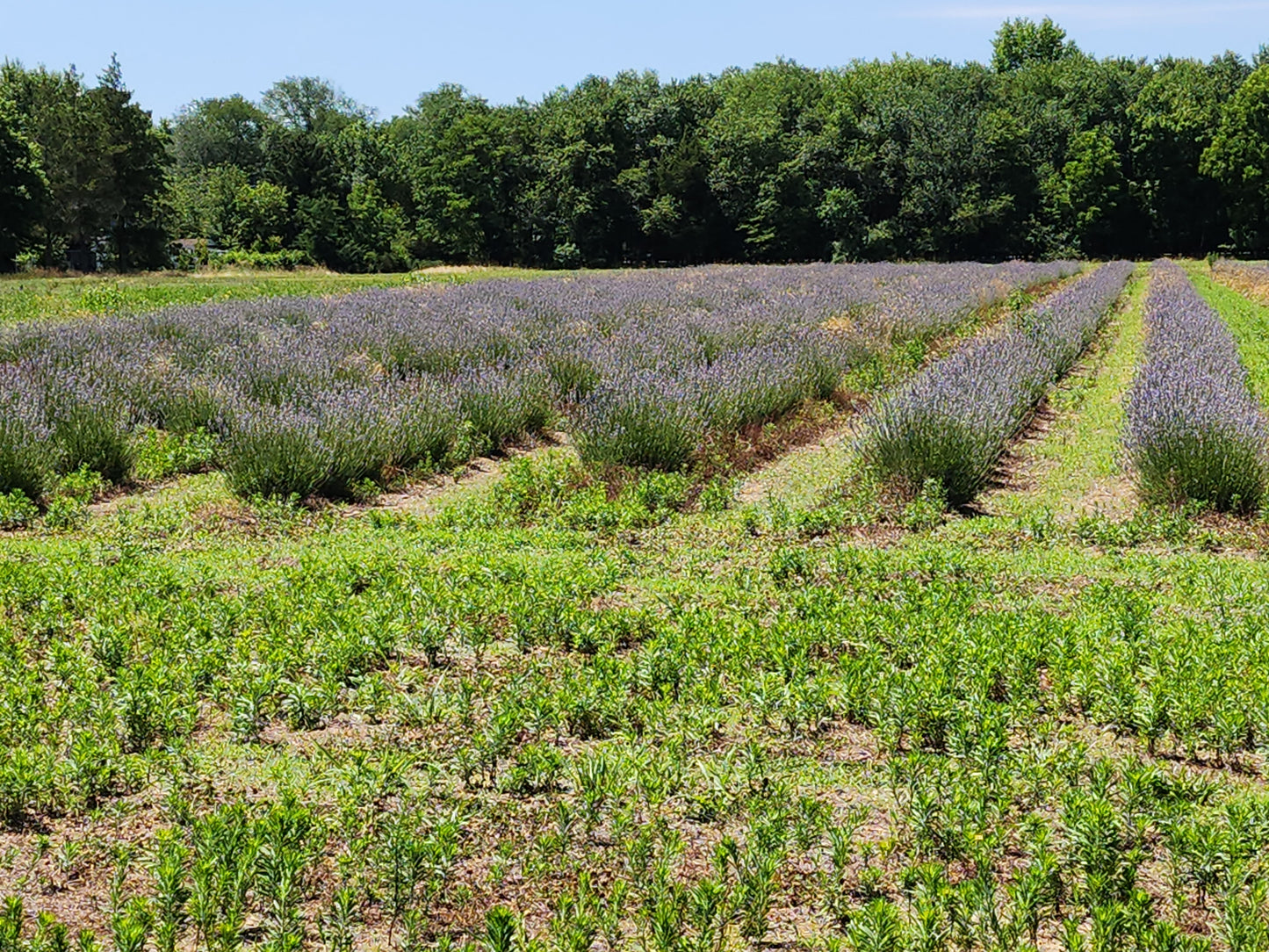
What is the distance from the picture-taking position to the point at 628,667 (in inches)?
190

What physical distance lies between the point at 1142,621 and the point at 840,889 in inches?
108

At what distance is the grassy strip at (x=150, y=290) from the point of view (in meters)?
22.6

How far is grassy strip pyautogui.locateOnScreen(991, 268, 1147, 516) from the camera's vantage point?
861 centimetres

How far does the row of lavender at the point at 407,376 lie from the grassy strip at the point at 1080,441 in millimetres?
2582

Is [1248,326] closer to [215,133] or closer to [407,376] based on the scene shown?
[407,376]

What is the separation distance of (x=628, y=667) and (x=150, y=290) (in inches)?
1156

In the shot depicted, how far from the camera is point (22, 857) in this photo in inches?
138

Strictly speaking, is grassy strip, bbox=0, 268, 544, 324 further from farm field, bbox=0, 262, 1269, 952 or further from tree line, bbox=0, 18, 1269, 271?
farm field, bbox=0, 262, 1269, 952

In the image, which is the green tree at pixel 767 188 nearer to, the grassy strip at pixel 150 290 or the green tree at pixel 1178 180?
the grassy strip at pixel 150 290

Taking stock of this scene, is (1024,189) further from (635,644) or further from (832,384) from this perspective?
(635,644)

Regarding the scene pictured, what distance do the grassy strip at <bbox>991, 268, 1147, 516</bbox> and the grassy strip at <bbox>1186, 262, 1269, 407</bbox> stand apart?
4.69 feet

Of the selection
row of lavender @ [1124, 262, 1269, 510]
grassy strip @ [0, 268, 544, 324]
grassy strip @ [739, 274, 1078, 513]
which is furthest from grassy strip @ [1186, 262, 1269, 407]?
grassy strip @ [0, 268, 544, 324]

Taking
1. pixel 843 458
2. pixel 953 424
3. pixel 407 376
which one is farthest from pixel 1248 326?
pixel 407 376

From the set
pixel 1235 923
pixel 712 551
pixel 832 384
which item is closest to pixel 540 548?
pixel 712 551
